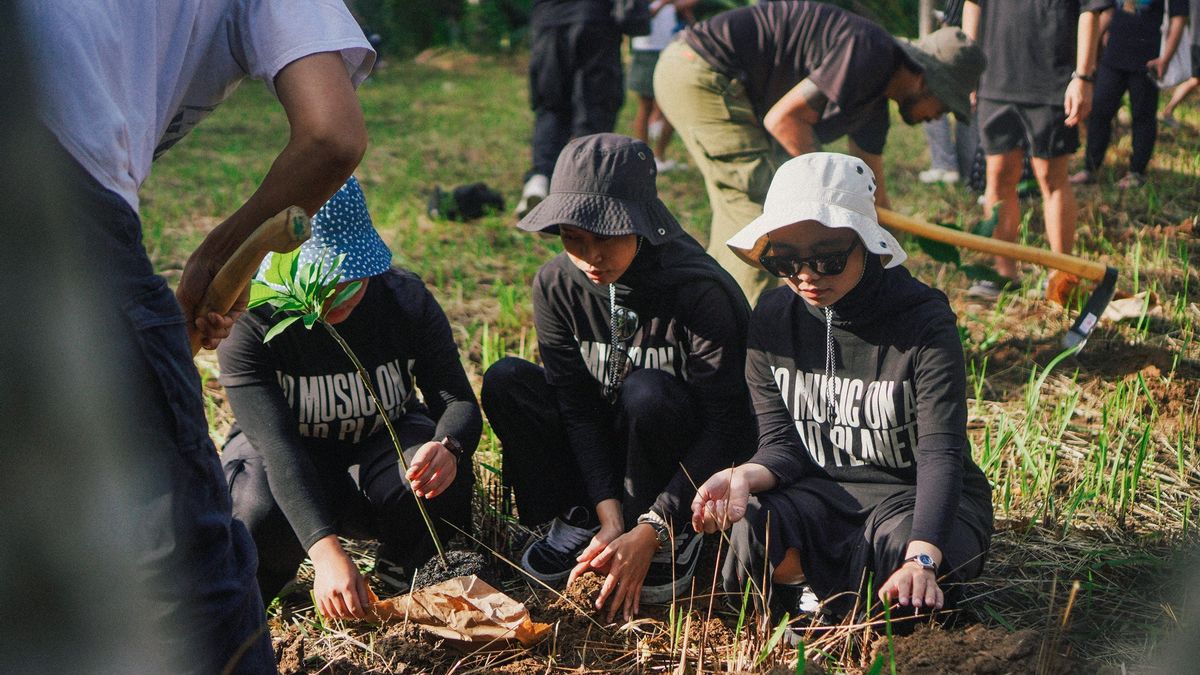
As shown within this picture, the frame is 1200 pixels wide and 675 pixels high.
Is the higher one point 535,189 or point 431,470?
point 431,470

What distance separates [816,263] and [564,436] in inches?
30.1

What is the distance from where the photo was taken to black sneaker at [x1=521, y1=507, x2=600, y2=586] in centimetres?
250

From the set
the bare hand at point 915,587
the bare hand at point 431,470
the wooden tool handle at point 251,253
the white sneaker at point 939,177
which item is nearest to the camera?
the wooden tool handle at point 251,253

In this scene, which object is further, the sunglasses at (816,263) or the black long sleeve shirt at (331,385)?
the black long sleeve shirt at (331,385)

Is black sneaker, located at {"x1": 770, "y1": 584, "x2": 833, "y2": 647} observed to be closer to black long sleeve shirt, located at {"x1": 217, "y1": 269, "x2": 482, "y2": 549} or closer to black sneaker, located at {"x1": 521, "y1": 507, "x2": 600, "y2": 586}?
black sneaker, located at {"x1": 521, "y1": 507, "x2": 600, "y2": 586}

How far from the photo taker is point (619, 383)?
2605 millimetres

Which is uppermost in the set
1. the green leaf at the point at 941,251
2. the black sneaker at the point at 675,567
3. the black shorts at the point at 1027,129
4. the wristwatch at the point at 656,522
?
the black shorts at the point at 1027,129

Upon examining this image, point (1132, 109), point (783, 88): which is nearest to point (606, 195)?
point (783, 88)

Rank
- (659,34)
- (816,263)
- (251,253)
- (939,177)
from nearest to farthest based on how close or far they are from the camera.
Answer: (251,253) → (816,263) → (939,177) → (659,34)

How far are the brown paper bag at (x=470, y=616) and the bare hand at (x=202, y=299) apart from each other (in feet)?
2.31

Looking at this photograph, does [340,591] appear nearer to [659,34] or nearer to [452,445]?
[452,445]

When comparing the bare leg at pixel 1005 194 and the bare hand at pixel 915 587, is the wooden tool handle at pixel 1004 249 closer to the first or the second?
the bare leg at pixel 1005 194

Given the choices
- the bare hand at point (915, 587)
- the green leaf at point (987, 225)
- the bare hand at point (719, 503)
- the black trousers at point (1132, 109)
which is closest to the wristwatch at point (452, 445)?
the bare hand at point (719, 503)

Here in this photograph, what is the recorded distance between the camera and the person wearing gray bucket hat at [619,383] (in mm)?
2459
